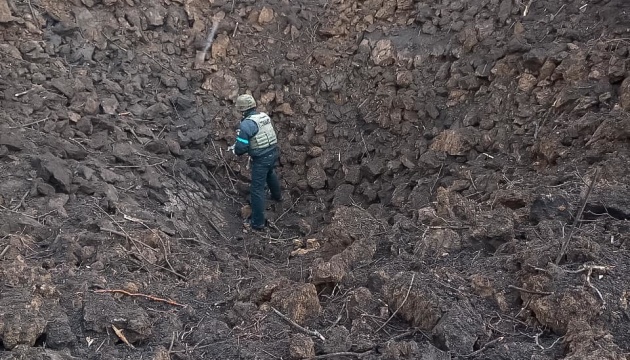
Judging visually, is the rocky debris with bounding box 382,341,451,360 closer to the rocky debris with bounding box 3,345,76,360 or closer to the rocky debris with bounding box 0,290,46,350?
the rocky debris with bounding box 3,345,76,360

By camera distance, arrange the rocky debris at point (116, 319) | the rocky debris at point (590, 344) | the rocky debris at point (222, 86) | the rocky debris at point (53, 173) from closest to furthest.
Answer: the rocky debris at point (590, 344)
the rocky debris at point (116, 319)
the rocky debris at point (53, 173)
the rocky debris at point (222, 86)

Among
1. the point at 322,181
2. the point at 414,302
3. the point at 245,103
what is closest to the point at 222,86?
the point at 245,103

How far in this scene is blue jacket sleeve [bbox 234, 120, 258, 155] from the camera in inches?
233

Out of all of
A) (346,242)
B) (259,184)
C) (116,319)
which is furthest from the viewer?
(259,184)

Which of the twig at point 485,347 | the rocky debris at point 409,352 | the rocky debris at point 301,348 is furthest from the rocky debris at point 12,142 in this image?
the twig at point 485,347

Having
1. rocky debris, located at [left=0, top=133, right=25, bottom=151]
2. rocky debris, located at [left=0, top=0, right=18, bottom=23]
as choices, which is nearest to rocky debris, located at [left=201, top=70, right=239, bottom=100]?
rocky debris, located at [left=0, top=0, right=18, bottom=23]

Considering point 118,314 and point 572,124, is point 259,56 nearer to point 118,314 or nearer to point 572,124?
point 572,124

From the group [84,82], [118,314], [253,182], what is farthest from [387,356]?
[84,82]

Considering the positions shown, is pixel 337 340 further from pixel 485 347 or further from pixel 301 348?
pixel 485 347

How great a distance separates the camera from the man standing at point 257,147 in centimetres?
594

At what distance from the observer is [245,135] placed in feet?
19.4

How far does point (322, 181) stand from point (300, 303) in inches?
130

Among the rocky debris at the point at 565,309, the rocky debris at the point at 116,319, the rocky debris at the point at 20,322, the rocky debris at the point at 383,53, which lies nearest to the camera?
the rocky debris at the point at 20,322

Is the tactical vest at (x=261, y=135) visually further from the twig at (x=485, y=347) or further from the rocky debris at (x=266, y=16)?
the twig at (x=485, y=347)
